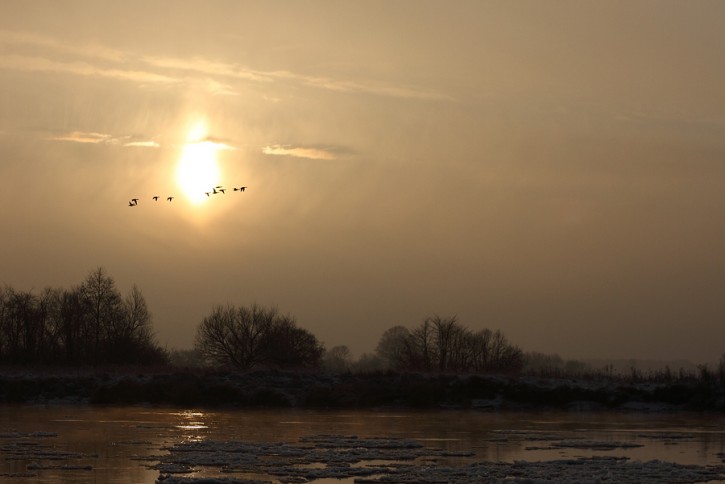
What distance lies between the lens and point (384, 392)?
159 feet

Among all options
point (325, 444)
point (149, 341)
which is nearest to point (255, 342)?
point (149, 341)

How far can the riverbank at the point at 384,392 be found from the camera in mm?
47156

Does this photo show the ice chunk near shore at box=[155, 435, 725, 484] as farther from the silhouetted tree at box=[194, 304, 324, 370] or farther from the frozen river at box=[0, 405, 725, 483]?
the silhouetted tree at box=[194, 304, 324, 370]

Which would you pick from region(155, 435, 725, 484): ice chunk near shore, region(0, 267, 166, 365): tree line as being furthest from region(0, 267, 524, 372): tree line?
region(155, 435, 725, 484): ice chunk near shore

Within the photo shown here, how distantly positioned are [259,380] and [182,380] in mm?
3833

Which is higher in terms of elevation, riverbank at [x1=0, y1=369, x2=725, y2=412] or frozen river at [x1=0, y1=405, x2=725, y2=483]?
riverbank at [x1=0, y1=369, x2=725, y2=412]

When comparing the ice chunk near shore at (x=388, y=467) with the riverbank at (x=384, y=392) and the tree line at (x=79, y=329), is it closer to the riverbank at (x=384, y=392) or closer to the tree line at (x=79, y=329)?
the riverbank at (x=384, y=392)

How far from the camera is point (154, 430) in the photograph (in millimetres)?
32062

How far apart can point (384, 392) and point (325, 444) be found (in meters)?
20.7

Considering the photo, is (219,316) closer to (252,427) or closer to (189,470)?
(252,427)

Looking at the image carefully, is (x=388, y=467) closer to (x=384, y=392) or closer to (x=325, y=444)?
(x=325, y=444)

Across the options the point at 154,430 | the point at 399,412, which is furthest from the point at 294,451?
the point at 399,412

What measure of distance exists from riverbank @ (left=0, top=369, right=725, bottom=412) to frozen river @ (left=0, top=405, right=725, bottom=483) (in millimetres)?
5009

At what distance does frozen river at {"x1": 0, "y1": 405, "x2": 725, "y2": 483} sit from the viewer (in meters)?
22.1
